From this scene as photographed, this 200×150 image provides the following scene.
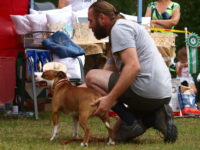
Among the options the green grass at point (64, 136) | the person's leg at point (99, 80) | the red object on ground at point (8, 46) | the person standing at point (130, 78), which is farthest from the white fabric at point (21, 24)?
the person's leg at point (99, 80)

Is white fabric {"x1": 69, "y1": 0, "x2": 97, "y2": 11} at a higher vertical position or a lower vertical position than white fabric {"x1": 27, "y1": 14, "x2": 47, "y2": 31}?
higher

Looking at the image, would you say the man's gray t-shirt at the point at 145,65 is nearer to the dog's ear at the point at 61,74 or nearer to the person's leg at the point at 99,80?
the person's leg at the point at 99,80

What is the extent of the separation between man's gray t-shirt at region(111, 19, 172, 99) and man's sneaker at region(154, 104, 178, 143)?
0.92 ft

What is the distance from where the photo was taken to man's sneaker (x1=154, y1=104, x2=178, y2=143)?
598 centimetres

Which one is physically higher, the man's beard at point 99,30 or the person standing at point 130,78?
the man's beard at point 99,30

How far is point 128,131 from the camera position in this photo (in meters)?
6.02

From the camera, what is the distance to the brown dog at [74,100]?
5.72 meters

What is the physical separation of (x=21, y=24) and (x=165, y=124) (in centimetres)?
333

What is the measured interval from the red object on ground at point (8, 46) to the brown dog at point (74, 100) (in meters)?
2.36

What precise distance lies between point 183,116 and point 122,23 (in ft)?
12.2

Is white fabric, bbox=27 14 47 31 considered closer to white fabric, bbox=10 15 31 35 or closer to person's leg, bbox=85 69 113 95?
white fabric, bbox=10 15 31 35

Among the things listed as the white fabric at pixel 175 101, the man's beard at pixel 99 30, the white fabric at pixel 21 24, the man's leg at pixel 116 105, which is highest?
the man's beard at pixel 99 30

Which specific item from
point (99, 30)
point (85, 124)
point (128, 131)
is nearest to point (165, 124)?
point (128, 131)

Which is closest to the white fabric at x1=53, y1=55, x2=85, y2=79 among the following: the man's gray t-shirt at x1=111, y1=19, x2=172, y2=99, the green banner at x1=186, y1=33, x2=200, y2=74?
the man's gray t-shirt at x1=111, y1=19, x2=172, y2=99
